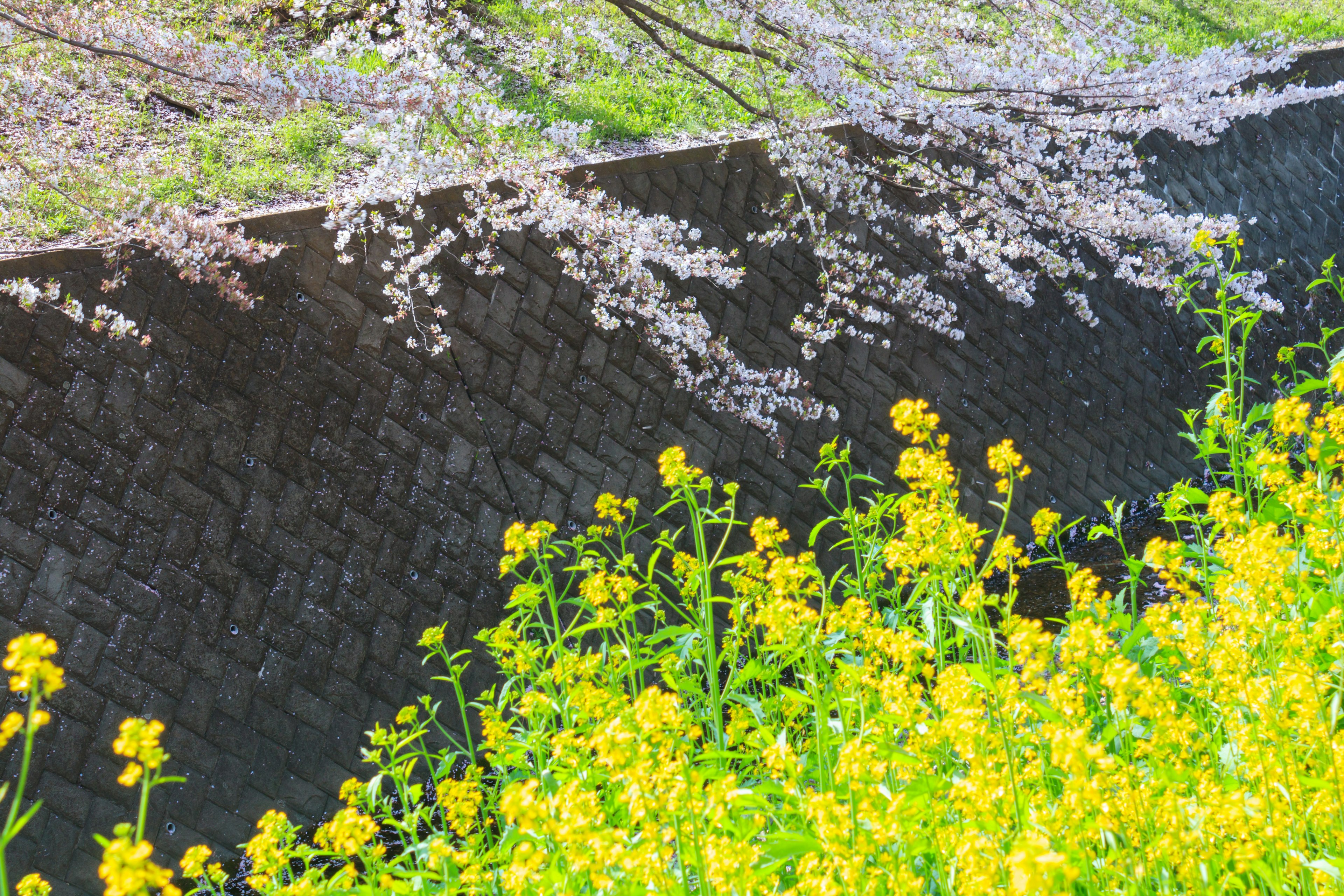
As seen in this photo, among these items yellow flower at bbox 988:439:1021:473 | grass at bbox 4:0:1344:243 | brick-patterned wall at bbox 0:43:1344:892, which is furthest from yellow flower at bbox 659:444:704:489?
grass at bbox 4:0:1344:243

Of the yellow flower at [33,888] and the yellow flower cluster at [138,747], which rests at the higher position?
the yellow flower cluster at [138,747]

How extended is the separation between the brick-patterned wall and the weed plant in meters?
1.60

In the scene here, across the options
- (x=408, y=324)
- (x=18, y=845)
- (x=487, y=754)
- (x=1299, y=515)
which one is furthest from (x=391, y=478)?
(x=1299, y=515)

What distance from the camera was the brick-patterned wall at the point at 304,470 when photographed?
321 centimetres

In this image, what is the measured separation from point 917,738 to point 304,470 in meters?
2.78

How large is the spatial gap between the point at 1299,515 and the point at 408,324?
3.22m

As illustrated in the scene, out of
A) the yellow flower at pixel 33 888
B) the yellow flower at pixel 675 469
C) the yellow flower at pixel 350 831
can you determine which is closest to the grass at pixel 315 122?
the yellow flower at pixel 675 469

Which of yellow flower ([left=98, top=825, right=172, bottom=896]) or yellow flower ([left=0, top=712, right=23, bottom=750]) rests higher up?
yellow flower ([left=0, top=712, right=23, bottom=750])

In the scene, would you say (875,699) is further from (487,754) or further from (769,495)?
(769,495)

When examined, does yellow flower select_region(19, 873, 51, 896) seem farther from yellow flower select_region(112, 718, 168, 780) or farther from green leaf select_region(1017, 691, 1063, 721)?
green leaf select_region(1017, 691, 1063, 721)

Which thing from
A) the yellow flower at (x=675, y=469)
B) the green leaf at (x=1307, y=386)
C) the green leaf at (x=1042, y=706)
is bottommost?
the green leaf at (x=1042, y=706)

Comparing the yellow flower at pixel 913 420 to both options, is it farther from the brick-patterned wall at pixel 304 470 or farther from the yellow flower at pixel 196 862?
the brick-patterned wall at pixel 304 470

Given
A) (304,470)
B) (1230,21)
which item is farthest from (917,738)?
(1230,21)

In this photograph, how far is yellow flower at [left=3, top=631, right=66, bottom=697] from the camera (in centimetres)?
86
